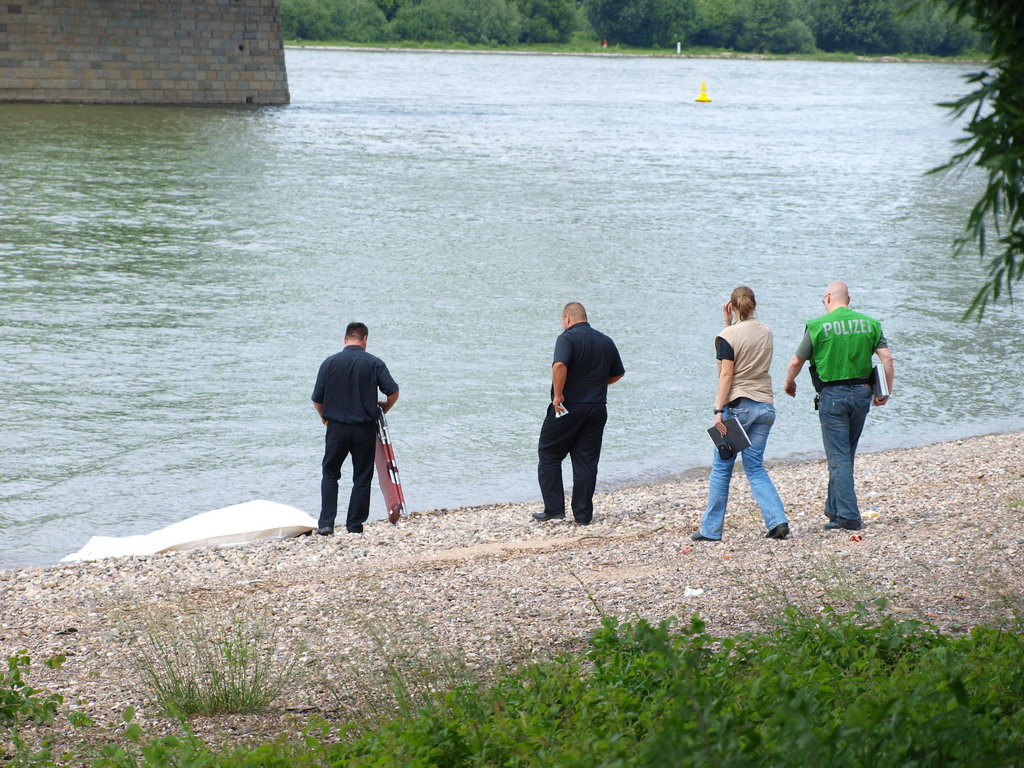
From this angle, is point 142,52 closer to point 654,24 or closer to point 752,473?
point 752,473

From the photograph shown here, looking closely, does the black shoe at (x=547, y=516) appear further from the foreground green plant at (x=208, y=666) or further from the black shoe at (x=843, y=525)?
the foreground green plant at (x=208, y=666)

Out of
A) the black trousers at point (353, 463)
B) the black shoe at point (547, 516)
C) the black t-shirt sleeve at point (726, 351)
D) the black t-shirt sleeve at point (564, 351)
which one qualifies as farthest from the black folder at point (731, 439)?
the black trousers at point (353, 463)

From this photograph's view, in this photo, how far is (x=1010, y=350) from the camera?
20.0 meters

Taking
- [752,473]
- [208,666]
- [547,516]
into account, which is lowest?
[547,516]

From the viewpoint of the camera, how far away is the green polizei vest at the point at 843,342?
7.65 m

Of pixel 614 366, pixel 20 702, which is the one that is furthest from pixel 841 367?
pixel 20 702

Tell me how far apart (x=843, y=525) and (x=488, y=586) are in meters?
2.68

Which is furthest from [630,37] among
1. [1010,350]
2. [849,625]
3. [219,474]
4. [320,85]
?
[849,625]

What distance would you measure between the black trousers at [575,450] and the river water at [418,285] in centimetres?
303

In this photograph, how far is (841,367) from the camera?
7711 mm

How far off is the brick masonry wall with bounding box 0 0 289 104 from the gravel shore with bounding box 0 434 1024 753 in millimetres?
44059

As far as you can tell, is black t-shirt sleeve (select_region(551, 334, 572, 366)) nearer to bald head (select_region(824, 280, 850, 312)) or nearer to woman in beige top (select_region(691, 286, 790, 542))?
woman in beige top (select_region(691, 286, 790, 542))

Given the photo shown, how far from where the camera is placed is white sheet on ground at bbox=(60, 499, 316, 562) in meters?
9.33

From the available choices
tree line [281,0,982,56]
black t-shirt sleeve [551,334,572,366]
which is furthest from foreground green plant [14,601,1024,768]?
tree line [281,0,982,56]
